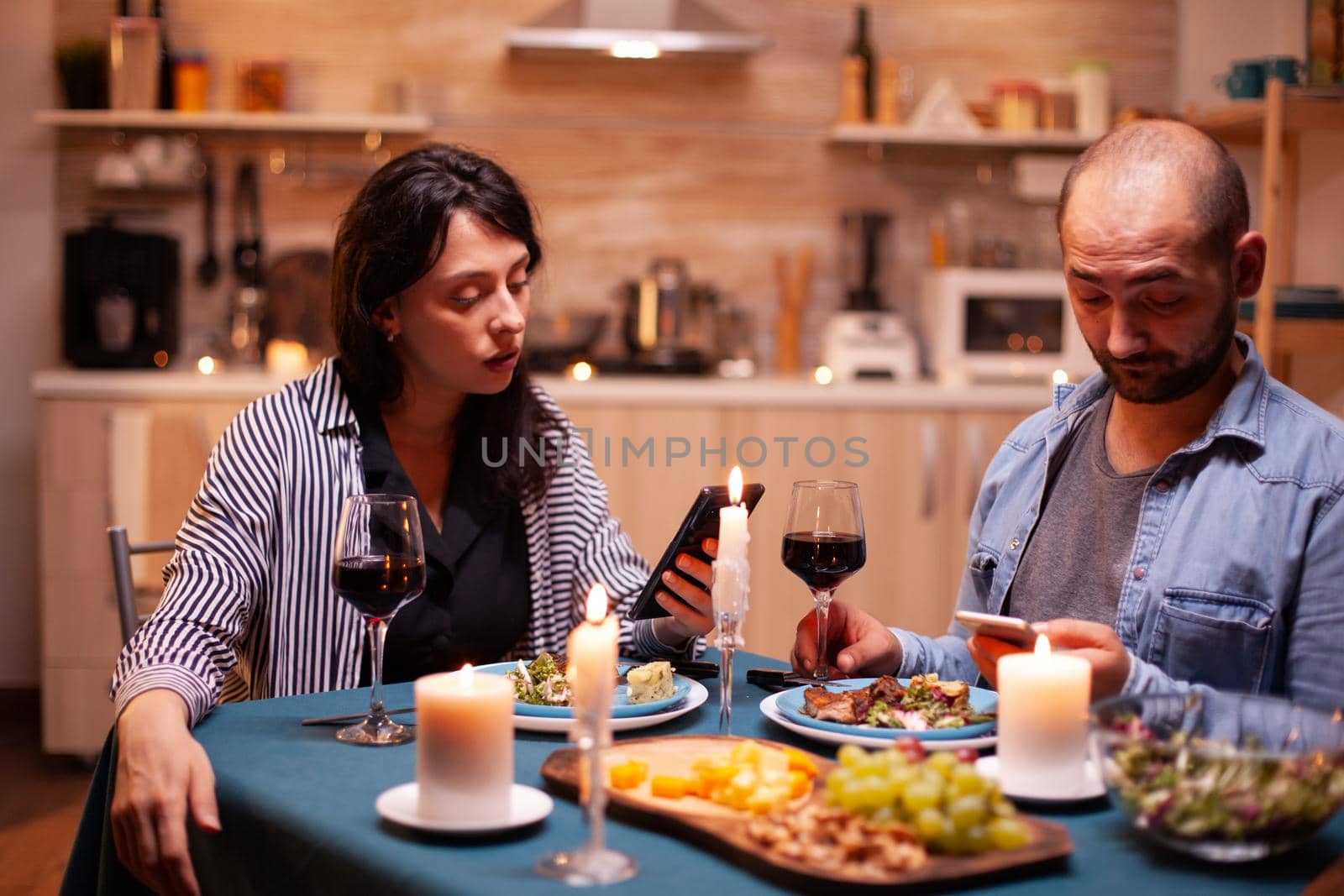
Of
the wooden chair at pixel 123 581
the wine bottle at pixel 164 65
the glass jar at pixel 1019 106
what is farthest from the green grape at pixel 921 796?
the wine bottle at pixel 164 65

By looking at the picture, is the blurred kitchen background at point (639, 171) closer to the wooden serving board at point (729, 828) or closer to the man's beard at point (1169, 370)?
the man's beard at point (1169, 370)

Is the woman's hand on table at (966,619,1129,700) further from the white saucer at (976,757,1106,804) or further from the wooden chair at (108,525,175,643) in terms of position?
the wooden chair at (108,525,175,643)

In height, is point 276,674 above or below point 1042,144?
below

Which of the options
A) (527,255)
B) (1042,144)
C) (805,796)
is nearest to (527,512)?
(527,255)

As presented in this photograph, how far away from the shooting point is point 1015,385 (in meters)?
4.03

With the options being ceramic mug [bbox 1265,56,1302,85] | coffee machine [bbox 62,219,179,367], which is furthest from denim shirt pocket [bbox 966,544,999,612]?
coffee machine [bbox 62,219,179,367]

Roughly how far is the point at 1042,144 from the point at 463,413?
9.45 feet

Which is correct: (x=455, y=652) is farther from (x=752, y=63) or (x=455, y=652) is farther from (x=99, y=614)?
(x=752, y=63)

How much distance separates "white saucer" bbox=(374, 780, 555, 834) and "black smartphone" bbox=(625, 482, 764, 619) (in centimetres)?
44

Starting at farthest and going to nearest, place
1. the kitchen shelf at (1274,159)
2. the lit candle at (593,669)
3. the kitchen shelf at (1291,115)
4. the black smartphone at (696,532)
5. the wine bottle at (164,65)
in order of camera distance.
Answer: the wine bottle at (164,65)
the kitchen shelf at (1291,115)
the kitchen shelf at (1274,159)
the black smartphone at (696,532)
the lit candle at (593,669)

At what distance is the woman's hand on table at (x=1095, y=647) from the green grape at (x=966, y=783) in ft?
0.80

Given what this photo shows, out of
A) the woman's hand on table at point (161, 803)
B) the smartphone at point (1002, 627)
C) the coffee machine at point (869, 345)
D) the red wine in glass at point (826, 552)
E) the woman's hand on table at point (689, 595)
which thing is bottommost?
the woman's hand on table at point (161, 803)

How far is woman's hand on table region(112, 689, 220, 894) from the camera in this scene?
120 cm

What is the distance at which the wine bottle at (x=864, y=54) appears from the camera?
426cm
